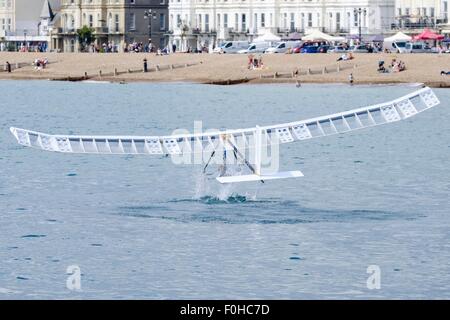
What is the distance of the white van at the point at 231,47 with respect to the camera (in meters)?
157

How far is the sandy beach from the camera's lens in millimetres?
122375

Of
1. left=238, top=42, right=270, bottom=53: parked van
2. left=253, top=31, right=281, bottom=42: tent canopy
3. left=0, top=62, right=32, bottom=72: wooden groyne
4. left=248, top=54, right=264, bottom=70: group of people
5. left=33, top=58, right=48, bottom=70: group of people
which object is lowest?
left=0, top=62, right=32, bottom=72: wooden groyne

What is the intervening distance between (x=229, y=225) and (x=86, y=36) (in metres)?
148

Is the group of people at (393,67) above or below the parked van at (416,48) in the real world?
below

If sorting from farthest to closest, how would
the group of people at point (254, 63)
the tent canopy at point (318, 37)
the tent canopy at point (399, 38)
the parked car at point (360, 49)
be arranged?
the tent canopy at point (318, 37)
the tent canopy at point (399, 38)
the parked car at point (360, 49)
the group of people at point (254, 63)

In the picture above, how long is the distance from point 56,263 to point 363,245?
23.1 feet

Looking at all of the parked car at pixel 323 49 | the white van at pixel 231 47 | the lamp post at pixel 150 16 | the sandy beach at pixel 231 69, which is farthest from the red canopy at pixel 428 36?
the lamp post at pixel 150 16

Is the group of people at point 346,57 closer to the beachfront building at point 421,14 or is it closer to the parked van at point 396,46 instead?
the parked van at point 396,46

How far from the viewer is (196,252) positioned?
1617 inches

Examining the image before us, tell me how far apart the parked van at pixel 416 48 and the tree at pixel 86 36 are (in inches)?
2222

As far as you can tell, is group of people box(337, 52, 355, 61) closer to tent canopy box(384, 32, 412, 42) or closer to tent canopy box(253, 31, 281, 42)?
tent canopy box(384, 32, 412, 42)

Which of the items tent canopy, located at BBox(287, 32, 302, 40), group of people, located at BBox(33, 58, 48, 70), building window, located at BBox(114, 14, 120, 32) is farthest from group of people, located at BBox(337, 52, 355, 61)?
building window, located at BBox(114, 14, 120, 32)

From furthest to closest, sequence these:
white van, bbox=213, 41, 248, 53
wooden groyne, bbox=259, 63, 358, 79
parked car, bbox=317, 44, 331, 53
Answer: white van, bbox=213, 41, 248, 53, parked car, bbox=317, 44, 331, 53, wooden groyne, bbox=259, 63, 358, 79

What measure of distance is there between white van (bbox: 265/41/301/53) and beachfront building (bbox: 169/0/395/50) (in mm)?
7162
